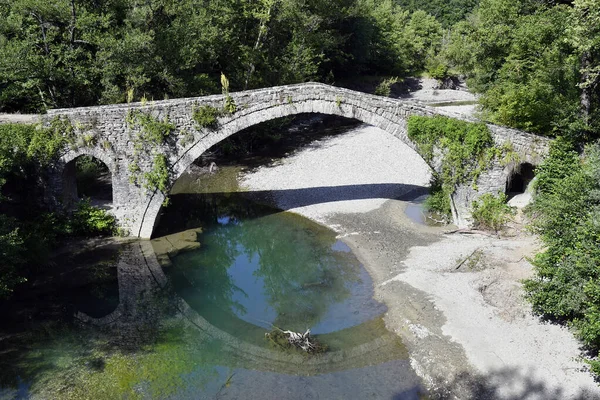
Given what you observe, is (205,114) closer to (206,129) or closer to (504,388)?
(206,129)

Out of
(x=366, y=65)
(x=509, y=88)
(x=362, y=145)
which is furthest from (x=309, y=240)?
(x=366, y=65)

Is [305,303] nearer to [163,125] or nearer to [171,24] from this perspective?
[163,125]

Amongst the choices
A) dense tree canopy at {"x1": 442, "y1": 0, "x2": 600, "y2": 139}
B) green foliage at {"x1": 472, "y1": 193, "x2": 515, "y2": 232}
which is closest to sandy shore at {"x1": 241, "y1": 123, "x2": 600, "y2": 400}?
green foliage at {"x1": 472, "y1": 193, "x2": 515, "y2": 232}

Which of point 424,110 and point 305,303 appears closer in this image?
point 305,303

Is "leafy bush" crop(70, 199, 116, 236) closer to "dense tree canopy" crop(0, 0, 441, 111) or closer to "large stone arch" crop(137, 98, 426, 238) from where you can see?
"large stone arch" crop(137, 98, 426, 238)

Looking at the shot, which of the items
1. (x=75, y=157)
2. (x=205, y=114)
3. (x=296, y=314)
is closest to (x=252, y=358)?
(x=296, y=314)
